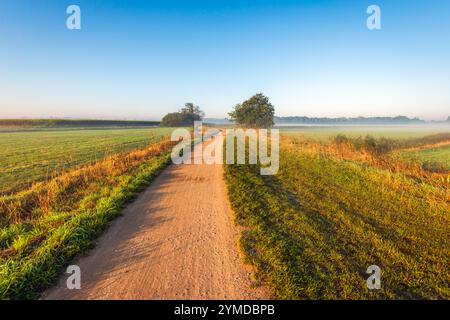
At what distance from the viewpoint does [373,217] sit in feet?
20.4

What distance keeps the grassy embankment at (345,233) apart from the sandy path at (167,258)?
0.48 metres

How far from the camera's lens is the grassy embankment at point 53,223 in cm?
378

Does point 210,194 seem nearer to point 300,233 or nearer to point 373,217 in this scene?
point 300,233

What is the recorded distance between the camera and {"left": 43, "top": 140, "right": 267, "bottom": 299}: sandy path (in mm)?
3504

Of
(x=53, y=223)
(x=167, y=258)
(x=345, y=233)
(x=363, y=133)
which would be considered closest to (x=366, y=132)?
(x=363, y=133)

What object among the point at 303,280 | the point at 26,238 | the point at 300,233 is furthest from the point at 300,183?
the point at 26,238

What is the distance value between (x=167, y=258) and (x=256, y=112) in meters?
59.9

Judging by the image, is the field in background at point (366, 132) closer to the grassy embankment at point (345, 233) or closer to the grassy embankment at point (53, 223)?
the grassy embankment at point (345, 233)

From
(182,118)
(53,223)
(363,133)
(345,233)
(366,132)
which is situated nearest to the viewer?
(345,233)

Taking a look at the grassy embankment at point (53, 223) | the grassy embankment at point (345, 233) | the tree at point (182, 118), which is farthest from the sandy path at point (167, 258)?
the tree at point (182, 118)

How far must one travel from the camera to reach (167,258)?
4.36 metres

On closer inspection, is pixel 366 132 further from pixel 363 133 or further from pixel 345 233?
pixel 345 233

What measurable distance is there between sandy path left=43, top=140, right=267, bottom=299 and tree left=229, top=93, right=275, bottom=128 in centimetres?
5660

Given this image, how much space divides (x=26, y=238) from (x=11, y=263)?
1009 millimetres
